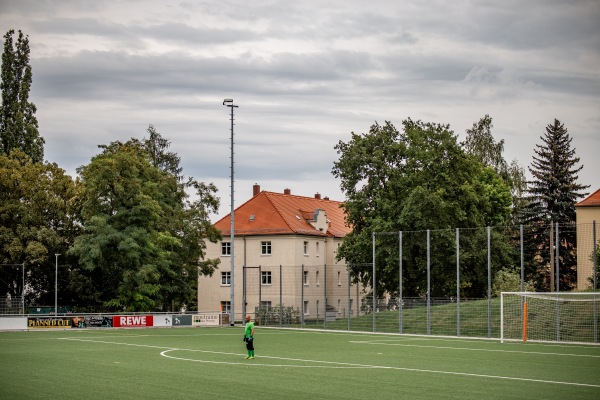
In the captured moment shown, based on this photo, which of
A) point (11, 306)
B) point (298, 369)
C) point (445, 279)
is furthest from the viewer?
point (11, 306)

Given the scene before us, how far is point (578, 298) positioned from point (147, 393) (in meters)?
24.2

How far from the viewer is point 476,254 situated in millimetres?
55438

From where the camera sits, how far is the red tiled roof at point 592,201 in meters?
63.3

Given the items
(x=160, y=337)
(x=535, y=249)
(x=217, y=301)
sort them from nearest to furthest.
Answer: (x=160, y=337) < (x=535, y=249) < (x=217, y=301)

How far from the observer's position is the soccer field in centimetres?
1877

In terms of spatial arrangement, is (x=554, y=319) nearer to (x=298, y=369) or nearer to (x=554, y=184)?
(x=298, y=369)

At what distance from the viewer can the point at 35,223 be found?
64.1 meters

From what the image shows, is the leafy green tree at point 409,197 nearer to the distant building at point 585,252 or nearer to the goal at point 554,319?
the distant building at point 585,252

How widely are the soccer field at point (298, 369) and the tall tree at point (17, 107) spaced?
109ft

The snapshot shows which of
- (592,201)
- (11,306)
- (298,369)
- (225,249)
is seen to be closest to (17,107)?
(11,306)

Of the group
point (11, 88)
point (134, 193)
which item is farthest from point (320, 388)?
point (11, 88)

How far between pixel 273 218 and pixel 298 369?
2316 inches

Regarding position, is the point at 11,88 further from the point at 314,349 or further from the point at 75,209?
the point at 314,349

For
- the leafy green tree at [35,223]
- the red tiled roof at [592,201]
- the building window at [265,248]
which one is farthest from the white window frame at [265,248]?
the red tiled roof at [592,201]
